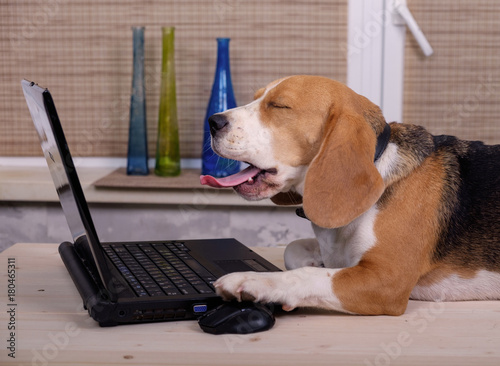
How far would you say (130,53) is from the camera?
8.54 feet

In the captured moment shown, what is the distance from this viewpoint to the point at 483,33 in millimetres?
2520

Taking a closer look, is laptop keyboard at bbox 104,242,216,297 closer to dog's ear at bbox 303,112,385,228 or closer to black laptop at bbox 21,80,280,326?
black laptop at bbox 21,80,280,326

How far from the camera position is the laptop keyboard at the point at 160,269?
994 millimetres

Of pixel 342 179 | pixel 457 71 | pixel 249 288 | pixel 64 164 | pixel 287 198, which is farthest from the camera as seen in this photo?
pixel 457 71

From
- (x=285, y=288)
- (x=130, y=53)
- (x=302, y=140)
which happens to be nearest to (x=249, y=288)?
(x=285, y=288)

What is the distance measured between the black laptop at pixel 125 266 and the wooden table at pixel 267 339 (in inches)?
1.0

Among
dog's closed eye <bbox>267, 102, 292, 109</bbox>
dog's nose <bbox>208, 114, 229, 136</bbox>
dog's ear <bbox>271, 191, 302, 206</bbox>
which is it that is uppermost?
dog's closed eye <bbox>267, 102, 292, 109</bbox>

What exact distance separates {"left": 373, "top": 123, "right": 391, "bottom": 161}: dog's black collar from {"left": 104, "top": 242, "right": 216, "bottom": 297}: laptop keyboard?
1.18 ft

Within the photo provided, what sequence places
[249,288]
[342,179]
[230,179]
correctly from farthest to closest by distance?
[230,179]
[342,179]
[249,288]

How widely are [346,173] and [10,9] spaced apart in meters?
1.99

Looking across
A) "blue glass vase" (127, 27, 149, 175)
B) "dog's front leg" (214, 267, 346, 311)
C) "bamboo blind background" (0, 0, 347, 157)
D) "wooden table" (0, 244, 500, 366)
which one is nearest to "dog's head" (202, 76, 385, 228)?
"dog's front leg" (214, 267, 346, 311)

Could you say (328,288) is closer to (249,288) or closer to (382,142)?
(249,288)

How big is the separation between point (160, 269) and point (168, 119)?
54.4 inches

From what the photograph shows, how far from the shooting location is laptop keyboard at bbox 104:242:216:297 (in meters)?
0.99
